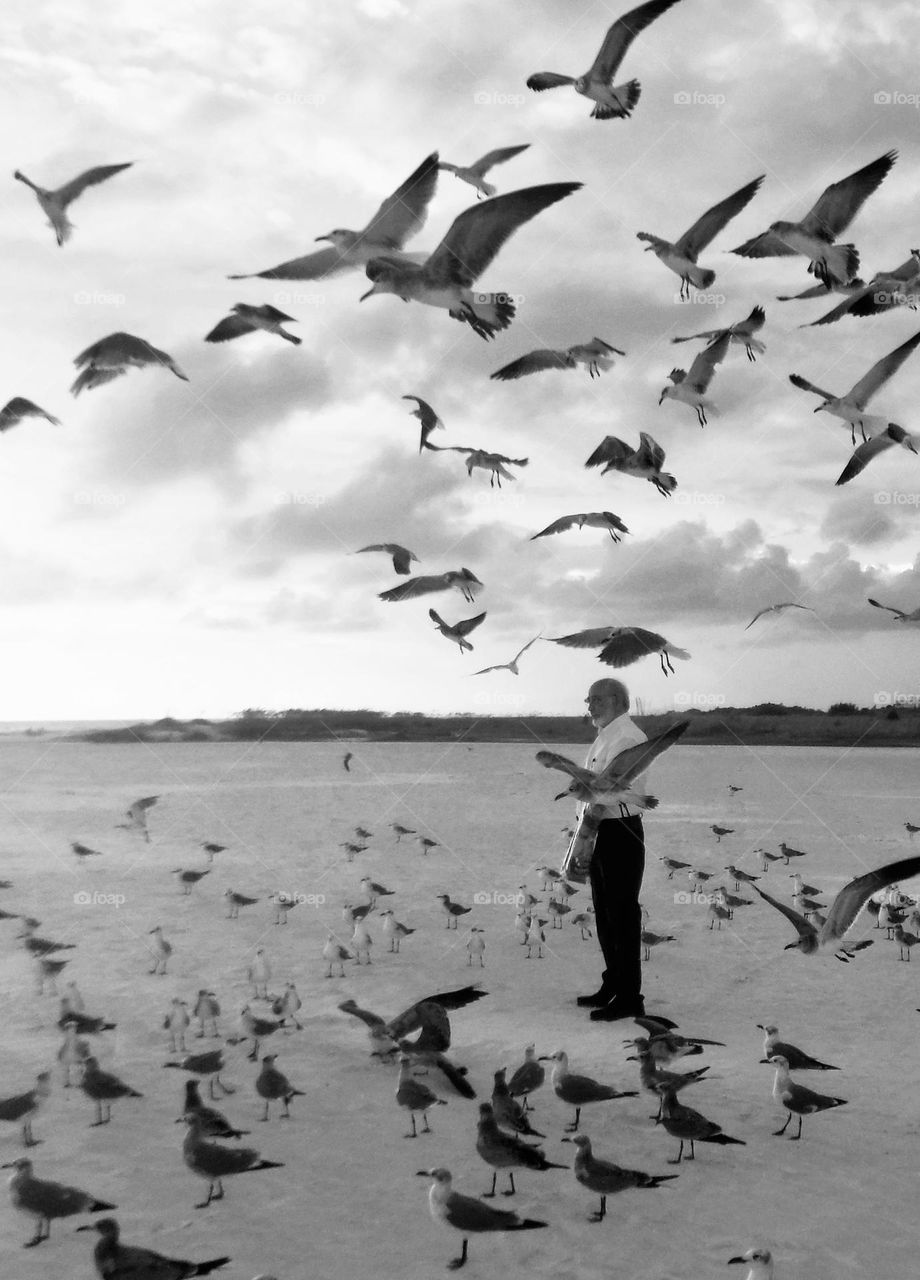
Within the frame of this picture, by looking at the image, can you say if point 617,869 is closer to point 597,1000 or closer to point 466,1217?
point 597,1000

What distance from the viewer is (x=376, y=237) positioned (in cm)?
774

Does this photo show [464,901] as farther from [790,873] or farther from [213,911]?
[790,873]

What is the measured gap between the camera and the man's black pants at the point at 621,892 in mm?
7008

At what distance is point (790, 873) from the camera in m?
14.3

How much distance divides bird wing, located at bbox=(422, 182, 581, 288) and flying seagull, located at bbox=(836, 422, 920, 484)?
374 centimetres

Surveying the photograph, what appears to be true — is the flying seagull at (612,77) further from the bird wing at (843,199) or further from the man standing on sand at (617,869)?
the man standing on sand at (617,869)

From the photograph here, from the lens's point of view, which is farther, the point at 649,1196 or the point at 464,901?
the point at 464,901

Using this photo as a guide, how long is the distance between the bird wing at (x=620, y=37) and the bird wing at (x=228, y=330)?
3.26 m

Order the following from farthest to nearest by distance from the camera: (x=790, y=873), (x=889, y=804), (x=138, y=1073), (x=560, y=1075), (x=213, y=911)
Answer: (x=889, y=804) < (x=790, y=873) < (x=213, y=911) < (x=138, y=1073) < (x=560, y=1075)

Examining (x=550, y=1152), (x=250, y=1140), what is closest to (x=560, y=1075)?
(x=550, y=1152)

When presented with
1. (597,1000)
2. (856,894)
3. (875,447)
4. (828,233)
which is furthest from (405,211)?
(597,1000)

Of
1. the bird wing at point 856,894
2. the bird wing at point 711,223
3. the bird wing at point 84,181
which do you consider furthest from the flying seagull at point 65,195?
the bird wing at point 856,894

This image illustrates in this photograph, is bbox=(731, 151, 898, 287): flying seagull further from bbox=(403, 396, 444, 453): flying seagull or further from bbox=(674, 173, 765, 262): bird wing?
bbox=(403, 396, 444, 453): flying seagull

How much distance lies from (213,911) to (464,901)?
2646mm
